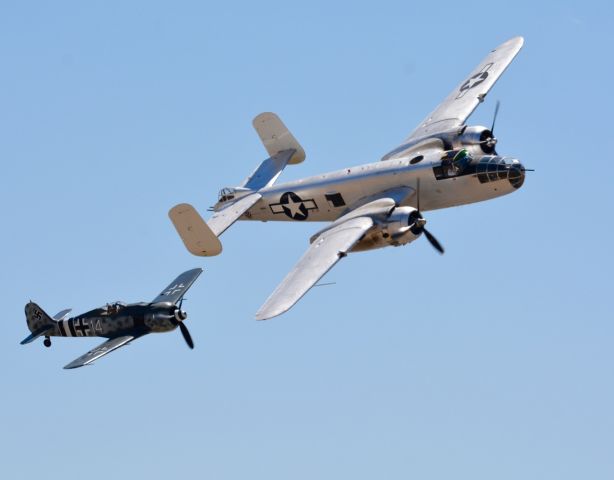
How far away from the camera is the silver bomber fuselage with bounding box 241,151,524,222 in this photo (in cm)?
5722

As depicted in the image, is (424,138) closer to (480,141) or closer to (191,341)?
(480,141)

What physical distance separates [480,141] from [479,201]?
8.73ft

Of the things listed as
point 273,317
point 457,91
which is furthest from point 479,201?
point 273,317

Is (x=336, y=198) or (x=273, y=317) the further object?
(x=336, y=198)

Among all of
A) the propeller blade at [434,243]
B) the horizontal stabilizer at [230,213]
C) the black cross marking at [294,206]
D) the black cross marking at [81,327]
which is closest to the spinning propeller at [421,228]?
the propeller blade at [434,243]

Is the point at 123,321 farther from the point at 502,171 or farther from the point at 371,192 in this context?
the point at 502,171

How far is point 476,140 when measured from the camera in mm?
59000

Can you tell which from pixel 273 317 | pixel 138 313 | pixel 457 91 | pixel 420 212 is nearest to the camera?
pixel 273 317

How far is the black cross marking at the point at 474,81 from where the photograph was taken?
2544 inches

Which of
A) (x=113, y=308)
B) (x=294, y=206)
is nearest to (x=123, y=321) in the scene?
(x=113, y=308)

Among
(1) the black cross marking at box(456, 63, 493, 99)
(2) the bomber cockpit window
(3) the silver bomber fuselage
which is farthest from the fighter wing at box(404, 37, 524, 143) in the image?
(2) the bomber cockpit window

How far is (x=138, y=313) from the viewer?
60.2 metres

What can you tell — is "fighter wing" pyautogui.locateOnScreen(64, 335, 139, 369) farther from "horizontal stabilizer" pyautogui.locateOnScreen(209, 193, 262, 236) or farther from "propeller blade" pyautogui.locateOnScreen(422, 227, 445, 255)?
"propeller blade" pyautogui.locateOnScreen(422, 227, 445, 255)

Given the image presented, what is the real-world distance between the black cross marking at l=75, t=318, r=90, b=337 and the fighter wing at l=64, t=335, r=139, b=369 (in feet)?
6.70
